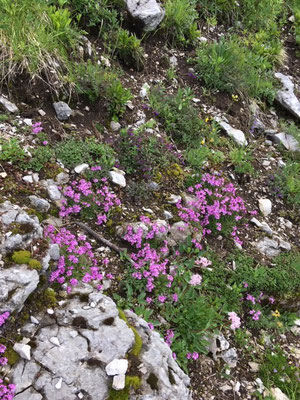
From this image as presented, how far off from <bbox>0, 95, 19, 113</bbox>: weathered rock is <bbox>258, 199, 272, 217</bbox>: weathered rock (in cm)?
401

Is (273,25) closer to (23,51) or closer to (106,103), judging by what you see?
(106,103)

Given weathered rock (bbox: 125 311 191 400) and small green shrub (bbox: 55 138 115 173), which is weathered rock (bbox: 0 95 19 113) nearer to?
small green shrub (bbox: 55 138 115 173)

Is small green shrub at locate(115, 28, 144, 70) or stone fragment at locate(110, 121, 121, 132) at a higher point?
small green shrub at locate(115, 28, 144, 70)

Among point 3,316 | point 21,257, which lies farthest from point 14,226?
point 3,316

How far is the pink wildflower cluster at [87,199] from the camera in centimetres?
479

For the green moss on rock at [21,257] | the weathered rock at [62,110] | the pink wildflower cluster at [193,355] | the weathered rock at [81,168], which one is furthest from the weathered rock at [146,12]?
the pink wildflower cluster at [193,355]

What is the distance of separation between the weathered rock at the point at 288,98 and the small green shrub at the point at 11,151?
5.79m

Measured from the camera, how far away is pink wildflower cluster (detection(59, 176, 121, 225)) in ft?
15.7

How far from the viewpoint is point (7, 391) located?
2.90 meters

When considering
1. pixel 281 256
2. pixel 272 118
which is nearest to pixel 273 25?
pixel 272 118

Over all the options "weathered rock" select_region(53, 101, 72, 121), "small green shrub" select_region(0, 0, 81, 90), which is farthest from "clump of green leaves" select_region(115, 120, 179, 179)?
"small green shrub" select_region(0, 0, 81, 90)

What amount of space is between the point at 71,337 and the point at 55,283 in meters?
0.68

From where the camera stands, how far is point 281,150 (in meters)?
7.51

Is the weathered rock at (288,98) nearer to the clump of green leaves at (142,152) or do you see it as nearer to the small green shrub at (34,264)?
the clump of green leaves at (142,152)
